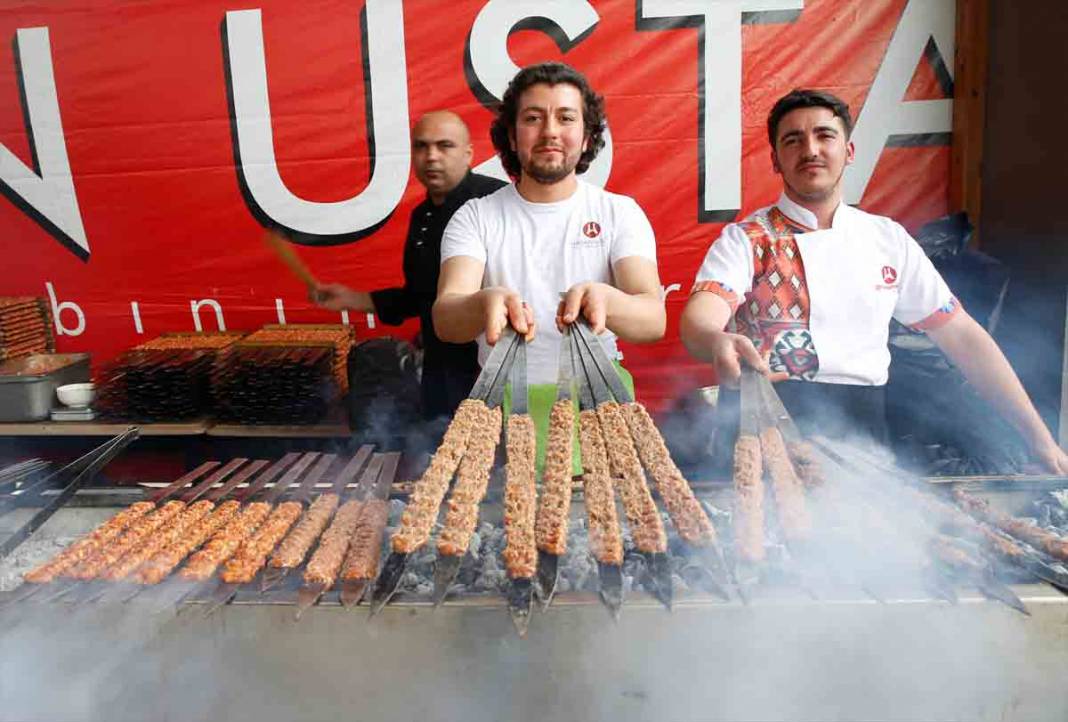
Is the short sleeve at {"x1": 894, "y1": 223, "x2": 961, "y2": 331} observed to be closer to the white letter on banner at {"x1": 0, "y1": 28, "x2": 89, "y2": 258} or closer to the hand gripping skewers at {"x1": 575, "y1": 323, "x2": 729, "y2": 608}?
the hand gripping skewers at {"x1": 575, "y1": 323, "x2": 729, "y2": 608}

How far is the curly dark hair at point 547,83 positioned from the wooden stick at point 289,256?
191cm

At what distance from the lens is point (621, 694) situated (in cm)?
168

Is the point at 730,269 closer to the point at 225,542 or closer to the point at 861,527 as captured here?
the point at 861,527

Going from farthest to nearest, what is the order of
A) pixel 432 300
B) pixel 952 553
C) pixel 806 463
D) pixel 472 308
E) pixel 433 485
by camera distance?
pixel 432 300 < pixel 472 308 < pixel 806 463 < pixel 433 485 < pixel 952 553

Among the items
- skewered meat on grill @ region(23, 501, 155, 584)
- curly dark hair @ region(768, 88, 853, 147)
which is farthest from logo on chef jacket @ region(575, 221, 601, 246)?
skewered meat on grill @ region(23, 501, 155, 584)

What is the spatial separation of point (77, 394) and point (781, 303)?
13.8 feet

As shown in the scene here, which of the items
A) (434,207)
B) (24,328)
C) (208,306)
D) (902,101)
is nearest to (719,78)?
(902,101)

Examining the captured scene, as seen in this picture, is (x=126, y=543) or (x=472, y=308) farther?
(x=472, y=308)

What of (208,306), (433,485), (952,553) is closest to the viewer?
(952,553)

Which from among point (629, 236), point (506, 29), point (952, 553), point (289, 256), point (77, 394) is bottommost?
A: point (77, 394)

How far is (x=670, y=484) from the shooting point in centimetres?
206

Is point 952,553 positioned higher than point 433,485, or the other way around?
point 433,485

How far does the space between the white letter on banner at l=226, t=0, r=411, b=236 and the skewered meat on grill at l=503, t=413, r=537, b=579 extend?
281cm

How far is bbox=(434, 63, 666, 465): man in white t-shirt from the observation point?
109 inches
